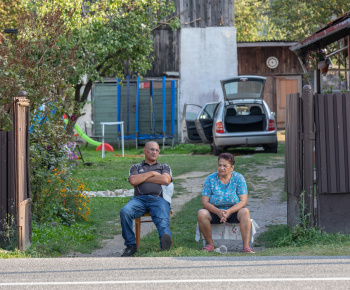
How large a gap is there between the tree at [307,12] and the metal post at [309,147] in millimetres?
17657

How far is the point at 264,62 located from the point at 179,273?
25657mm

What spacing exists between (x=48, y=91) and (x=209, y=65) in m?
18.1

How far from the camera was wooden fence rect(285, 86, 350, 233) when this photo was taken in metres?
7.81

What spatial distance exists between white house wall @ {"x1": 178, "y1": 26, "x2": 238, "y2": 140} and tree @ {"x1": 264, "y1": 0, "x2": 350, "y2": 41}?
219cm

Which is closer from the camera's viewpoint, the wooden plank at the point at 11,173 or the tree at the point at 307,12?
the wooden plank at the point at 11,173

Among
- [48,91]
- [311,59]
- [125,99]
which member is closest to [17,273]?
[48,91]

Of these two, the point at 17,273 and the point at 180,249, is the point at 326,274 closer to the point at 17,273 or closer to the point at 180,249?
the point at 180,249

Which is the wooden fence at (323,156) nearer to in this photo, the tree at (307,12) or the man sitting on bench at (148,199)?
the man sitting on bench at (148,199)

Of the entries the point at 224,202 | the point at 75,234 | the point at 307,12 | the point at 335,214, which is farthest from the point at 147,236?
the point at 307,12

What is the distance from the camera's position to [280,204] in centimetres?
1149

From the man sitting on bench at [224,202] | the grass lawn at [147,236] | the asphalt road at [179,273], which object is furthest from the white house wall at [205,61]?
the asphalt road at [179,273]

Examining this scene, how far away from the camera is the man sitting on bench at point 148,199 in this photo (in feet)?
26.3

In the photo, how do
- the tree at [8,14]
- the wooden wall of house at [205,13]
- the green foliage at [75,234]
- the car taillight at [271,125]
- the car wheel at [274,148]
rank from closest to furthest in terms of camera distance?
1. the green foliage at [75,234]
2. the car taillight at [271,125]
3. the car wheel at [274,148]
4. the tree at [8,14]
5. the wooden wall of house at [205,13]

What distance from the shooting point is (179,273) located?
6.14m
